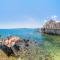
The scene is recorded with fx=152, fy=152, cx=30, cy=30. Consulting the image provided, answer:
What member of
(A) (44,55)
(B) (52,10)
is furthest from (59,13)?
(A) (44,55)

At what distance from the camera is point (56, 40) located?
190cm

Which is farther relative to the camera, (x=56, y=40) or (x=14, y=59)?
(x=56, y=40)

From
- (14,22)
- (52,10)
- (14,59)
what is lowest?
(14,59)

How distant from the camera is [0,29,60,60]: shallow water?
182 cm

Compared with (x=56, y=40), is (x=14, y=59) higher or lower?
lower

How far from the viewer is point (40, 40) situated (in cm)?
187

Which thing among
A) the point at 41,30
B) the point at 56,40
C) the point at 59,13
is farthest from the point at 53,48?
the point at 59,13

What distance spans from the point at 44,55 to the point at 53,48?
5.5 inches

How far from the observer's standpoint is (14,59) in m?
1.77

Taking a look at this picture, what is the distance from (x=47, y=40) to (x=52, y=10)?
384 mm

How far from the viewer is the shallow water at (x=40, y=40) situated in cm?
182

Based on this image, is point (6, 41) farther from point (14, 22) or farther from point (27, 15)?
point (27, 15)

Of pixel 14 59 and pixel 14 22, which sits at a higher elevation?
pixel 14 22

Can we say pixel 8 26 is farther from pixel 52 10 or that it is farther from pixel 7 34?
pixel 52 10
